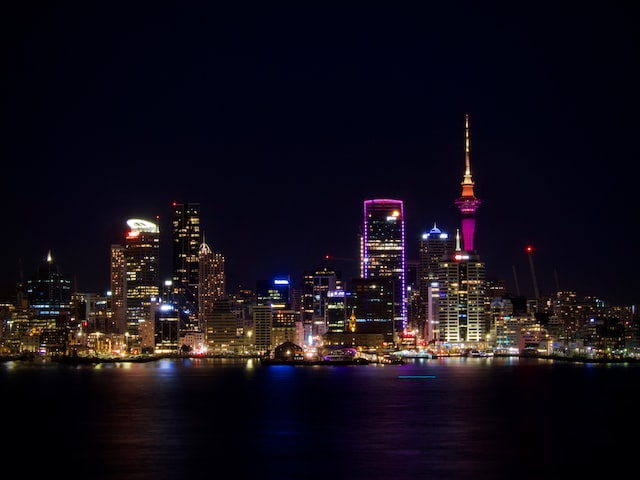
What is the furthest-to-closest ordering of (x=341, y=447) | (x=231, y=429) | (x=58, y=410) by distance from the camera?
(x=58, y=410) < (x=231, y=429) < (x=341, y=447)

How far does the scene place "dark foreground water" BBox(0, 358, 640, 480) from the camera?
49.8 m

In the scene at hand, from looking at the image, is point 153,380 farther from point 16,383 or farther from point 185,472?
point 185,472

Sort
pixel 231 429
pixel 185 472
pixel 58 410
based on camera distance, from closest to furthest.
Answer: pixel 185 472 → pixel 231 429 → pixel 58 410

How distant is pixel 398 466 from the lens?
5009 centimetres

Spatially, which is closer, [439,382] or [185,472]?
[185,472]

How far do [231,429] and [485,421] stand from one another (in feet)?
53.4

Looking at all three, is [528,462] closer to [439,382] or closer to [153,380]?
[439,382]

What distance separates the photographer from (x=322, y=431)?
211ft

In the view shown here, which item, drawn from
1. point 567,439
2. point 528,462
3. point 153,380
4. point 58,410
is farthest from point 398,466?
point 153,380

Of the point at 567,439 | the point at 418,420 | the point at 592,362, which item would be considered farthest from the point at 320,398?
the point at 592,362

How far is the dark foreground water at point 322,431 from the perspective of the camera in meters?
49.8

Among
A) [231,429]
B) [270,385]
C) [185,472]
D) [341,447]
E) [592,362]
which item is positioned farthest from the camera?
[592,362]

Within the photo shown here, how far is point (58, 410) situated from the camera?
259 ft

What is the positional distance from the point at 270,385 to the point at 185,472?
62.4m
